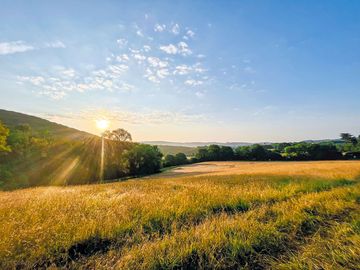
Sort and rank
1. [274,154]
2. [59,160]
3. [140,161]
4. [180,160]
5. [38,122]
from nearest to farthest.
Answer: [59,160], [140,161], [274,154], [180,160], [38,122]

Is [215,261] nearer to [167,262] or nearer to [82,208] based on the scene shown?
[167,262]

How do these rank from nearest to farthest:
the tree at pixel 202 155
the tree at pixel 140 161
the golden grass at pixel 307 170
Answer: the golden grass at pixel 307 170
the tree at pixel 140 161
the tree at pixel 202 155

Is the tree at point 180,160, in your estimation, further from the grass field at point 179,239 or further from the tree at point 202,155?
the grass field at point 179,239

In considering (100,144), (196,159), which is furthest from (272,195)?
(196,159)

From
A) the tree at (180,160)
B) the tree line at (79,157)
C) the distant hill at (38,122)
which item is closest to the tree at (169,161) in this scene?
the tree line at (79,157)

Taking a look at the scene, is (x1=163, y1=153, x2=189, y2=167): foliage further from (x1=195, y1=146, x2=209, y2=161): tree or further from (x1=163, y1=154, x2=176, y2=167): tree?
(x1=195, y1=146, x2=209, y2=161): tree

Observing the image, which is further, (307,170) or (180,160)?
(180,160)

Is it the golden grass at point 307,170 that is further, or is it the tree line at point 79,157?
the tree line at point 79,157

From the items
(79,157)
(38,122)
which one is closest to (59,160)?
(79,157)

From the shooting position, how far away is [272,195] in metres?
6.37

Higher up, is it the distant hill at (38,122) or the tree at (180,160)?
the distant hill at (38,122)

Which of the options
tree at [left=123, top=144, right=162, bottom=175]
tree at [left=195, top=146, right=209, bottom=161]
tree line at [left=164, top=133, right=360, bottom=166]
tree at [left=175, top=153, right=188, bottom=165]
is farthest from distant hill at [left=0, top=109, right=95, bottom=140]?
tree line at [left=164, top=133, right=360, bottom=166]

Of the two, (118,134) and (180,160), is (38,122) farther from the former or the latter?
(180,160)

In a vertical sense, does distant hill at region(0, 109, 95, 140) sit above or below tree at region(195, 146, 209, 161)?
above
